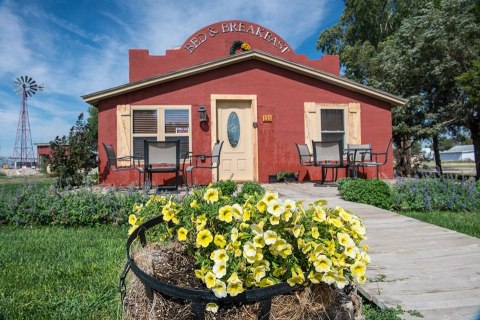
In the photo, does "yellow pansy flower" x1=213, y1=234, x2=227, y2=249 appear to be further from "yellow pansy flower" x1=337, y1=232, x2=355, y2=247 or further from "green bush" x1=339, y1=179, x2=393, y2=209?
"green bush" x1=339, y1=179, x2=393, y2=209

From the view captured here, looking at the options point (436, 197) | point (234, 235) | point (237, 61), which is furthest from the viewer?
point (237, 61)

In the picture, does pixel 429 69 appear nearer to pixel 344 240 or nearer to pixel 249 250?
pixel 344 240

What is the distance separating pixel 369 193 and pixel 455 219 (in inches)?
41.9

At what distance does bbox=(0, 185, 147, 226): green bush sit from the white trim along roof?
4.08 m

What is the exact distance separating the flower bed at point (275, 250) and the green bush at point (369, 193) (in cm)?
335

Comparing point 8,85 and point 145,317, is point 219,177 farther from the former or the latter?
point 8,85

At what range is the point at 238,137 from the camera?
828 cm

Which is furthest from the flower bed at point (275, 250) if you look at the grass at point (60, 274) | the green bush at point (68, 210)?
the green bush at point (68, 210)

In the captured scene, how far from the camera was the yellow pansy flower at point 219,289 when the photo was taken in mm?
1021

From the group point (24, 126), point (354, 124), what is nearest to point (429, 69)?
point (354, 124)

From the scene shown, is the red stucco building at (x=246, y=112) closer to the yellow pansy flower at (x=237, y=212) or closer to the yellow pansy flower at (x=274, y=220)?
the yellow pansy flower at (x=237, y=212)

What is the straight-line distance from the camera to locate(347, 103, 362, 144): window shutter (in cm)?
838

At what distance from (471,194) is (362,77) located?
49.2 feet

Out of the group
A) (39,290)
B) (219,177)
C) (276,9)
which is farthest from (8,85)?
(39,290)
